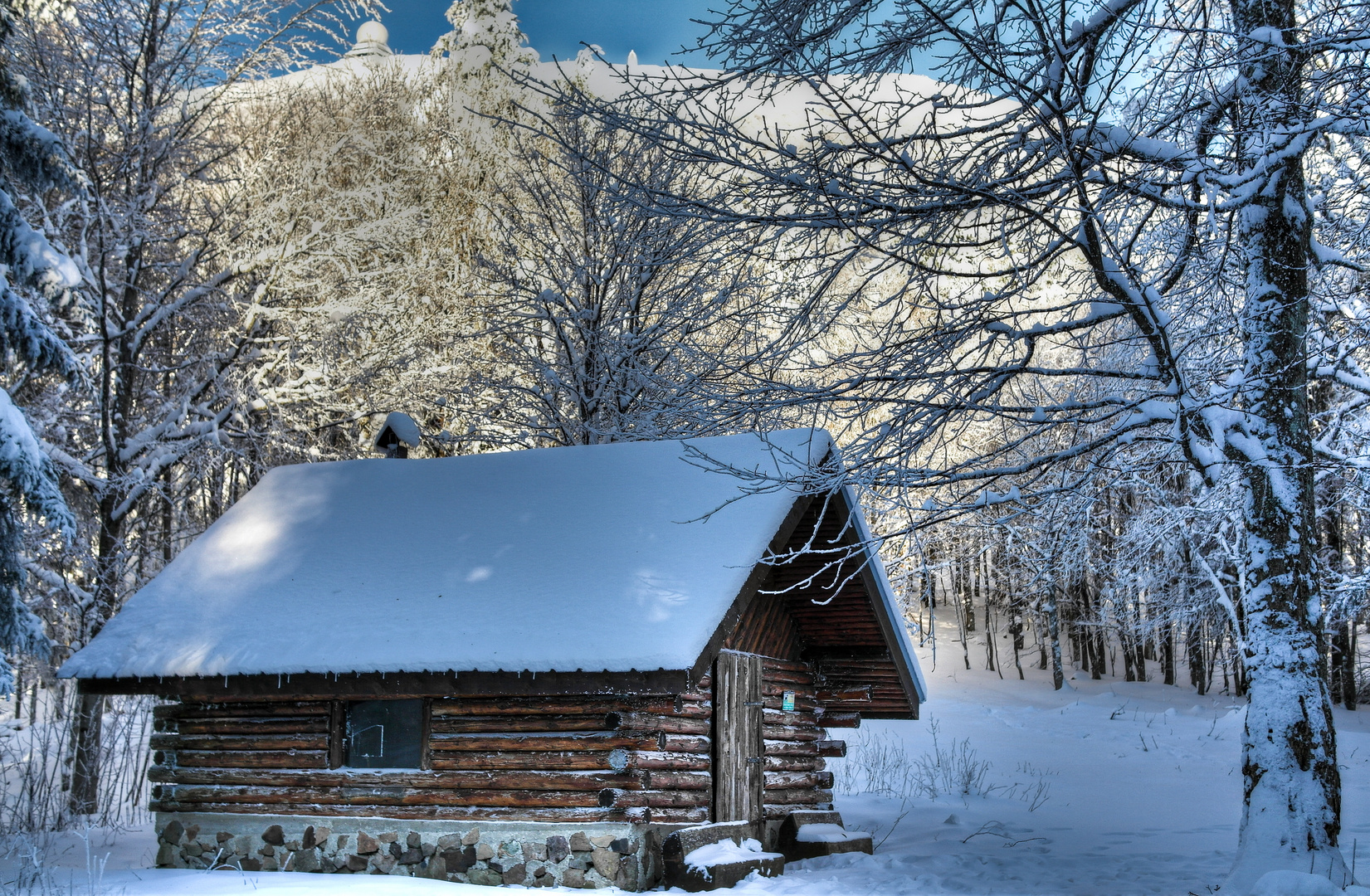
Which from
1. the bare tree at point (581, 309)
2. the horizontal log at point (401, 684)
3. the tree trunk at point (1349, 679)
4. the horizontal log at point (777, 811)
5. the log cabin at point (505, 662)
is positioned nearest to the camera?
the horizontal log at point (401, 684)

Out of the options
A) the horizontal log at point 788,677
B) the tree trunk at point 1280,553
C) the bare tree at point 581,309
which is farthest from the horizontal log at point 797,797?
the bare tree at point 581,309

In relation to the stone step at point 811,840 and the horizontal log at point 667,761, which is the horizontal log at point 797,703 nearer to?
the stone step at point 811,840

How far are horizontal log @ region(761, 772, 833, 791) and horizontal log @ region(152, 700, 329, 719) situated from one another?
4.97 metres

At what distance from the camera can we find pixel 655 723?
9625 mm

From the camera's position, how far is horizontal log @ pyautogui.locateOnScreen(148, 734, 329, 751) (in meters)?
10.6

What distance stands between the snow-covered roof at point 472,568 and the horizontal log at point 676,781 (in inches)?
54.1

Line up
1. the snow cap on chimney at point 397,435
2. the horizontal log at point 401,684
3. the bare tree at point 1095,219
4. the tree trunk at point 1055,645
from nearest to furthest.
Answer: the bare tree at point 1095,219, the horizontal log at point 401,684, the snow cap on chimney at point 397,435, the tree trunk at point 1055,645

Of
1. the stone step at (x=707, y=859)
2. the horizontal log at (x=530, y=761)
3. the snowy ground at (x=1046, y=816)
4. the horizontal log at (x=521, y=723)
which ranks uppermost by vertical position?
the horizontal log at (x=521, y=723)

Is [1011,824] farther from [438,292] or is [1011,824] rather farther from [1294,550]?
[438,292]

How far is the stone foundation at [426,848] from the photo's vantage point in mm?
9281

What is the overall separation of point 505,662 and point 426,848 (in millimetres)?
2179

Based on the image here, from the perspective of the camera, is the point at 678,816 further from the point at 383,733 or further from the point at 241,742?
the point at 241,742

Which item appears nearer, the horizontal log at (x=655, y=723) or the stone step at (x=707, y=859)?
the stone step at (x=707, y=859)

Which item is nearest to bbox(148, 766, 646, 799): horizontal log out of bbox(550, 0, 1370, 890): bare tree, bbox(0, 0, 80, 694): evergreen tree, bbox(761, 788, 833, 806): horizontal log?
bbox(0, 0, 80, 694): evergreen tree
